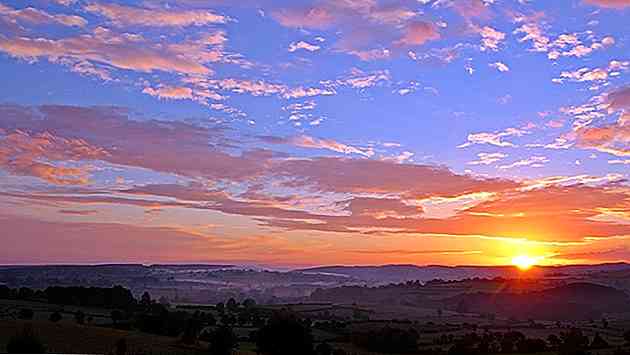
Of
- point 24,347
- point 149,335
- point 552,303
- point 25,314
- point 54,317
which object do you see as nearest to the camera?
point 24,347

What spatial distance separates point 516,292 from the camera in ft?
325

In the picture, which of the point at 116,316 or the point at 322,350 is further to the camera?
the point at 116,316

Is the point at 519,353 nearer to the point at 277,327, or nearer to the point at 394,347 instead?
the point at 394,347

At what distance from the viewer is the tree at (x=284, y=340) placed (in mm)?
29359

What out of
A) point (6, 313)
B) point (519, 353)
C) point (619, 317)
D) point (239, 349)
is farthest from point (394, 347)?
point (619, 317)

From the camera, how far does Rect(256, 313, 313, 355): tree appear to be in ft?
96.3

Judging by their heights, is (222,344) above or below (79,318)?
below

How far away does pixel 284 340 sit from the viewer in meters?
30.4

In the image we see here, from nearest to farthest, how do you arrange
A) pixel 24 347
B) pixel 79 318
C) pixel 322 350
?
pixel 24 347 < pixel 322 350 < pixel 79 318

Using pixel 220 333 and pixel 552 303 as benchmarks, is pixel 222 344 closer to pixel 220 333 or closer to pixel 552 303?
pixel 220 333

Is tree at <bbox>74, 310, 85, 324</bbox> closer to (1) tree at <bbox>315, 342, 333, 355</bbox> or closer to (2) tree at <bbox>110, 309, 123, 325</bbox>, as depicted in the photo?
(2) tree at <bbox>110, 309, 123, 325</bbox>

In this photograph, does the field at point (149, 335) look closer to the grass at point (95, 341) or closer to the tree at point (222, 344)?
the grass at point (95, 341)

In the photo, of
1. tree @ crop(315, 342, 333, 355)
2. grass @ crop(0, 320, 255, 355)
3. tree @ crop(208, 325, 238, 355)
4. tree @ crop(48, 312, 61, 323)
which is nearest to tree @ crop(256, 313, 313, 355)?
grass @ crop(0, 320, 255, 355)

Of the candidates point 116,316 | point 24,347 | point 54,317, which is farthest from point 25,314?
point 24,347
